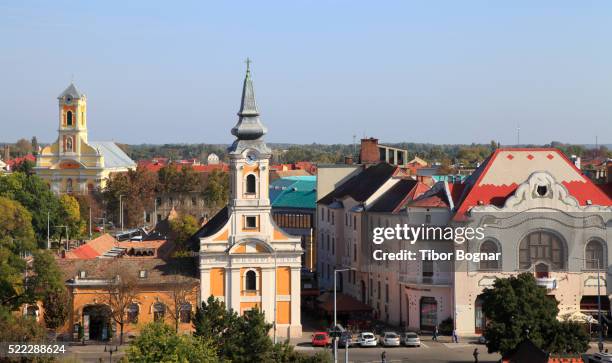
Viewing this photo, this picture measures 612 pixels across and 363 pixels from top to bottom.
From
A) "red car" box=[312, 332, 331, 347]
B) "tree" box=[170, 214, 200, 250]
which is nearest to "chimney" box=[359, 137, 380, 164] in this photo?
"tree" box=[170, 214, 200, 250]

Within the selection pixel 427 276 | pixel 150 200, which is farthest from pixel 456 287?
pixel 150 200

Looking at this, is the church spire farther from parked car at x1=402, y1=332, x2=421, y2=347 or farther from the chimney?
the chimney

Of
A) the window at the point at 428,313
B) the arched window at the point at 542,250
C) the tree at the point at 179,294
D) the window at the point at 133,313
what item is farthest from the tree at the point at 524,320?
the window at the point at 133,313

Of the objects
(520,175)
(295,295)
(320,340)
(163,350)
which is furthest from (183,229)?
(163,350)

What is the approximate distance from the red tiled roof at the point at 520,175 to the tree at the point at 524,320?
971 cm

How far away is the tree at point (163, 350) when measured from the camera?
54.7 meters

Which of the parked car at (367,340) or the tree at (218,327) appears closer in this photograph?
the tree at (218,327)

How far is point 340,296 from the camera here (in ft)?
290

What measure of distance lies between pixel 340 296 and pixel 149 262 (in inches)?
540

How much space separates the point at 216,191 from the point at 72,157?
19.8 meters

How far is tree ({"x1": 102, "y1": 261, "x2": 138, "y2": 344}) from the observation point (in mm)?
76312

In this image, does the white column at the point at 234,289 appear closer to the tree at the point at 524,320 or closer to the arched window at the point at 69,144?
the tree at the point at 524,320

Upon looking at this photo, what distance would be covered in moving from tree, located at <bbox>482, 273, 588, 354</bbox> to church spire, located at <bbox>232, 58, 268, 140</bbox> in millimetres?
16503

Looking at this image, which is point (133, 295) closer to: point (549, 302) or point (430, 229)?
point (430, 229)
